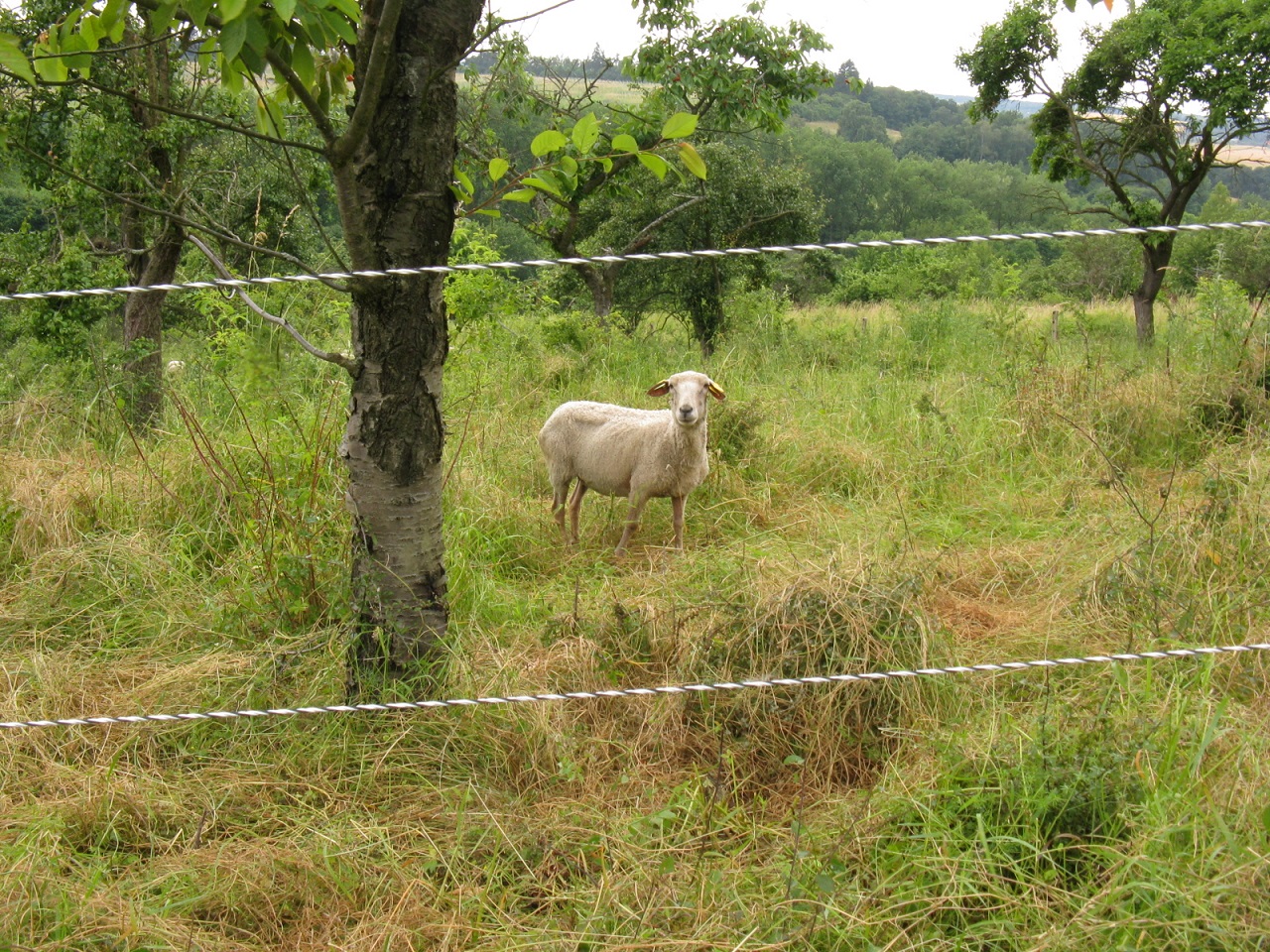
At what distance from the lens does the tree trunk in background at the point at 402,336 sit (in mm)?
2904

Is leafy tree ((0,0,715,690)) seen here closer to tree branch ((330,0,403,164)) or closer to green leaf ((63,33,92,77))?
tree branch ((330,0,403,164))

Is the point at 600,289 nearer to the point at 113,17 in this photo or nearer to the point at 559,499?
the point at 559,499

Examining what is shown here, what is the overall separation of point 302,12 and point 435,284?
1.31m

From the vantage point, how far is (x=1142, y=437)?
22.4 feet

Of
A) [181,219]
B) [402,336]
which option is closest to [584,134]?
[181,219]

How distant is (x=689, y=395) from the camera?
5609 millimetres

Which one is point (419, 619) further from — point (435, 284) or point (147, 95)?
point (147, 95)

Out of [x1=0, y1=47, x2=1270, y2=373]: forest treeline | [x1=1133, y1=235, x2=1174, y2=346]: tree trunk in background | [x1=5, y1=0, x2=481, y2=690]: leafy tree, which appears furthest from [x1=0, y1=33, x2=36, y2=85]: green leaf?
[x1=1133, y1=235, x2=1174, y2=346]: tree trunk in background

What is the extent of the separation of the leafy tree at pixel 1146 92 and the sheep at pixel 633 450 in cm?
908

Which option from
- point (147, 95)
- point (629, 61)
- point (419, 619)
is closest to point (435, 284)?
point (419, 619)

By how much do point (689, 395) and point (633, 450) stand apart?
645mm

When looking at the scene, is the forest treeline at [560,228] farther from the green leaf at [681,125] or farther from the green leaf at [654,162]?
the green leaf at [681,125]

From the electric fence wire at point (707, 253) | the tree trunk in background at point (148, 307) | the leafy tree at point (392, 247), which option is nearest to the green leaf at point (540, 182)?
the leafy tree at point (392, 247)

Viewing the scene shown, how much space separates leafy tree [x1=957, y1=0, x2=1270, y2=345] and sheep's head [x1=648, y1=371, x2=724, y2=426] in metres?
9.07
